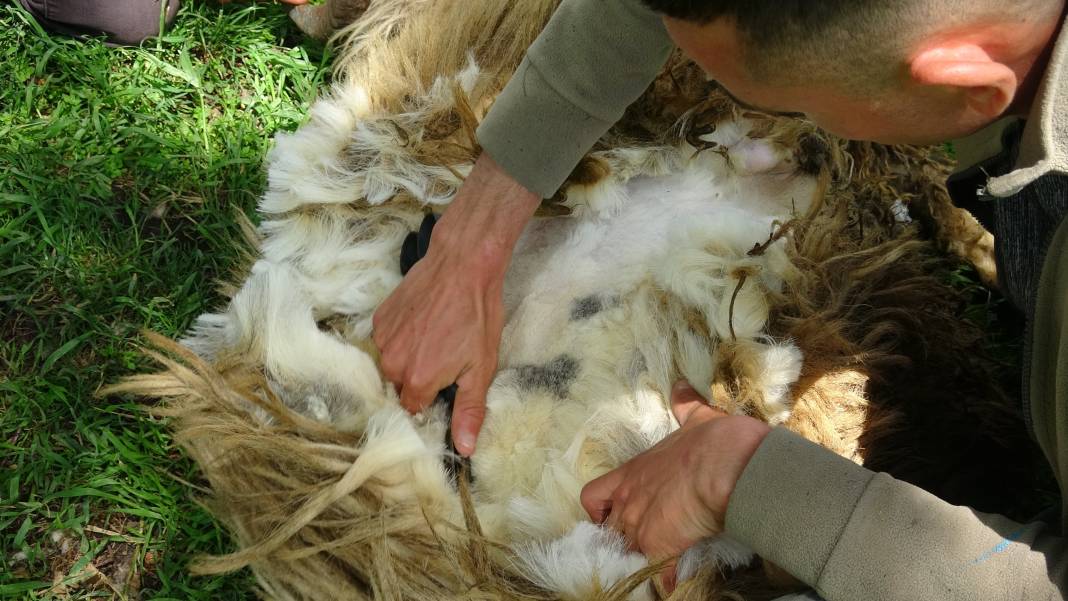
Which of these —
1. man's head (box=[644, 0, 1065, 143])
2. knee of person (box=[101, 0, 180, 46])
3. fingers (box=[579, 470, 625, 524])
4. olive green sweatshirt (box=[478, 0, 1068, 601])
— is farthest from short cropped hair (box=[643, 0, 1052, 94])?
knee of person (box=[101, 0, 180, 46])

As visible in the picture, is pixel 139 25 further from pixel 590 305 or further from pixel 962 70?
pixel 962 70

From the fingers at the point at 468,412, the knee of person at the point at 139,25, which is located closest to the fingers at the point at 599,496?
the fingers at the point at 468,412

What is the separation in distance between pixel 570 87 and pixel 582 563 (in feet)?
3.26

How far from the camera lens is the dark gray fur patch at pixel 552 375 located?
190 cm

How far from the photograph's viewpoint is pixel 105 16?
247 cm

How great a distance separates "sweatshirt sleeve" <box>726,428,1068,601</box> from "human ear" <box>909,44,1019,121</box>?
0.67 m

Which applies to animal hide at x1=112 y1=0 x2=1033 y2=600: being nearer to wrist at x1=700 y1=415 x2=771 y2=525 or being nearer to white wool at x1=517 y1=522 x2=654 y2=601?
white wool at x1=517 y1=522 x2=654 y2=601

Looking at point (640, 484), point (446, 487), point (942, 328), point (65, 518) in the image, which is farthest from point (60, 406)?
point (942, 328)

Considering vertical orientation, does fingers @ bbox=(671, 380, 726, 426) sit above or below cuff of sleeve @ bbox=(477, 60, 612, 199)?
below

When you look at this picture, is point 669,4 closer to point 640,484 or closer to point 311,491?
point 640,484

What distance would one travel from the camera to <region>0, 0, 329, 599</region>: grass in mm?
2045

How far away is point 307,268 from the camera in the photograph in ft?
6.77

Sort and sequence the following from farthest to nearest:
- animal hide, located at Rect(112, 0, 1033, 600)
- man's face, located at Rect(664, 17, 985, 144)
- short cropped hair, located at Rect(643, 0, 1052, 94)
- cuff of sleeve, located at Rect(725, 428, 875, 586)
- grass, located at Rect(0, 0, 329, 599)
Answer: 1. grass, located at Rect(0, 0, 329, 599)
2. animal hide, located at Rect(112, 0, 1033, 600)
3. cuff of sleeve, located at Rect(725, 428, 875, 586)
4. man's face, located at Rect(664, 17, 985, 144)
5. short cropped hair, located at Rect(643, 0, 1052, 94)

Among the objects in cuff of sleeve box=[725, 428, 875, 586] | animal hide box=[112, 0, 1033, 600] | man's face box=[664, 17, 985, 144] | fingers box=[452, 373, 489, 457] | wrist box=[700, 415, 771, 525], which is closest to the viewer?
man's face box=[664, 17, 985, 144]
